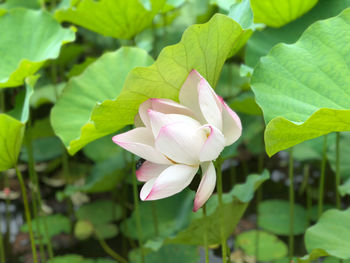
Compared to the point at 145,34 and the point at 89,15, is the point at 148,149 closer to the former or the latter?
the point at 89,15

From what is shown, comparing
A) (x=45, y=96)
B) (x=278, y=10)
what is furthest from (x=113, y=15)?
(x=45, y=96)

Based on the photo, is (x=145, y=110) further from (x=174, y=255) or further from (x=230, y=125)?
(x=174, y=255)

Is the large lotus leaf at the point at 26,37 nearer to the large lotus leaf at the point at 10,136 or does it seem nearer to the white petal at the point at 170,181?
the large lotus leaf at the point at 10,136

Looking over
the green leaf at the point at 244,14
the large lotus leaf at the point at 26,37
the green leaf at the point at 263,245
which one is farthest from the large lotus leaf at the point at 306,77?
the green leaf at the point at 263,245

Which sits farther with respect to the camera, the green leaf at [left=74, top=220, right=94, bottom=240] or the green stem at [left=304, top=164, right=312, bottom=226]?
the green leaf at [left=74, top=220, right=94, bottom=240]

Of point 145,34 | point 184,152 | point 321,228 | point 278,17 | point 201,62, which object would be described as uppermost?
point 145,34

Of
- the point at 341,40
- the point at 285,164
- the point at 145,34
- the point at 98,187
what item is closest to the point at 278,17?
the point at 341,40

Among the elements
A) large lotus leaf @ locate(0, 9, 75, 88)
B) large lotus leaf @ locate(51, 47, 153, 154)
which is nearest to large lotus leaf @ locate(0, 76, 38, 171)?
large lotus leaf @ locate(51, 47, 153, 154)

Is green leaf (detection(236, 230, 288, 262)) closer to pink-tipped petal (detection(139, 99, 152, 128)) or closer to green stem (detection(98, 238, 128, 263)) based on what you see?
green stem (detection(98, 238, 128, 263))
